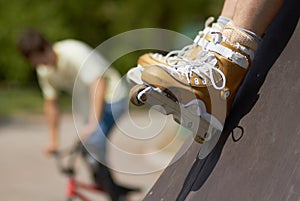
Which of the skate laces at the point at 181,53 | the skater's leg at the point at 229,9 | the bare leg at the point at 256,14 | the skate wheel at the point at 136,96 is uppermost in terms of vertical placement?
the bare leg at the point at 256,14

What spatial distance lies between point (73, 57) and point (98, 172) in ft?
3.28

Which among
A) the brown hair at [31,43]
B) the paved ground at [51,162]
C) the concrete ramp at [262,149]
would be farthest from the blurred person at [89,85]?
the concrete ramp at [262,149]

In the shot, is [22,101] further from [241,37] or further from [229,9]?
[241,37]

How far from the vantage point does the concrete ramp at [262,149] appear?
251 cm

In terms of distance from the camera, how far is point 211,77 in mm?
2760

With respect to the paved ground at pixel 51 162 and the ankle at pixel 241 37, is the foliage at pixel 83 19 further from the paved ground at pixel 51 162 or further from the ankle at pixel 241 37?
the ankle at pixel 241 37

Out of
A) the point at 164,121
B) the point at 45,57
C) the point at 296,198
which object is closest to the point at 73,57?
the point at 45,57

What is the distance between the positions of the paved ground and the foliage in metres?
5.58

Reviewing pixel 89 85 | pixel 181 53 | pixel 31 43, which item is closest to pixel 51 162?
pixel 31 43

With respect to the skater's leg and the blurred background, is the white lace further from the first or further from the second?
the blurred background

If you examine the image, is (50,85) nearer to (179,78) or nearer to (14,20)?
(179,78)

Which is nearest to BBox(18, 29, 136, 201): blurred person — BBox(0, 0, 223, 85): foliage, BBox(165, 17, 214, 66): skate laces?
BBox(165, 17, 214, 66): skate laces

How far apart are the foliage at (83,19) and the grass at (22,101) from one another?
72cm

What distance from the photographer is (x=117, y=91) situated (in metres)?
6.10
